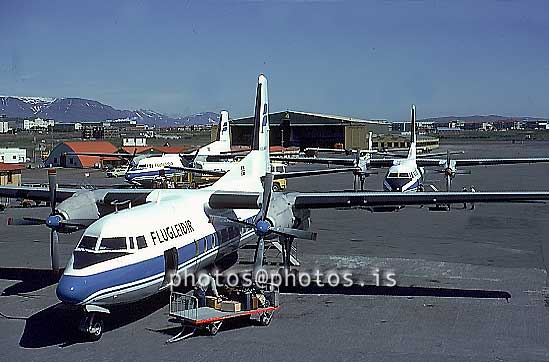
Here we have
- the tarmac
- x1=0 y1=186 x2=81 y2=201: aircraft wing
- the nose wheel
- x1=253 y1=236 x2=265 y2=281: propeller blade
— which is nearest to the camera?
the tarmac

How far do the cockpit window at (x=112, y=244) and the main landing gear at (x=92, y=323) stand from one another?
155cm

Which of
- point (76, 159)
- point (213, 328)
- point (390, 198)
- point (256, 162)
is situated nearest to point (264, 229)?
point (213, 328)

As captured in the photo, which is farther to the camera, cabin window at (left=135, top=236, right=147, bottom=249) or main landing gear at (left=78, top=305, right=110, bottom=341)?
cabin window at (left=135, top=236, right=147, bottom=249)

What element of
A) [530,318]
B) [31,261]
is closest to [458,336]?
[530,318]

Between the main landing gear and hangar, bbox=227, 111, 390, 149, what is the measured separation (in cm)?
11271

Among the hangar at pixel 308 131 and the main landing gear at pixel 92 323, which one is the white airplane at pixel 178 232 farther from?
the hangar at pixel 308 131

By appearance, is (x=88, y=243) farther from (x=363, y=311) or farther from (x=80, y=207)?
(x=363, y=311)

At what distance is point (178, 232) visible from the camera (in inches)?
723

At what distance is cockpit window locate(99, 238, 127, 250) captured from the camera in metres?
16.1

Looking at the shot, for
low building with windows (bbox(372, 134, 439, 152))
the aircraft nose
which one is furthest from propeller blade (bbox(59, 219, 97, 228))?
low building with windows (bbox(372, 134, 439, 152))

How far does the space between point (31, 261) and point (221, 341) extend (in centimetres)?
1382

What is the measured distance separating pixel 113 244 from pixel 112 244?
3 centimetres

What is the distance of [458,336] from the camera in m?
16.4

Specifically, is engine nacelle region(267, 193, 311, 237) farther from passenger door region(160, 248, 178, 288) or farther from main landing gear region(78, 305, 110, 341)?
main landing gear region(78, 305, 110, 341)
